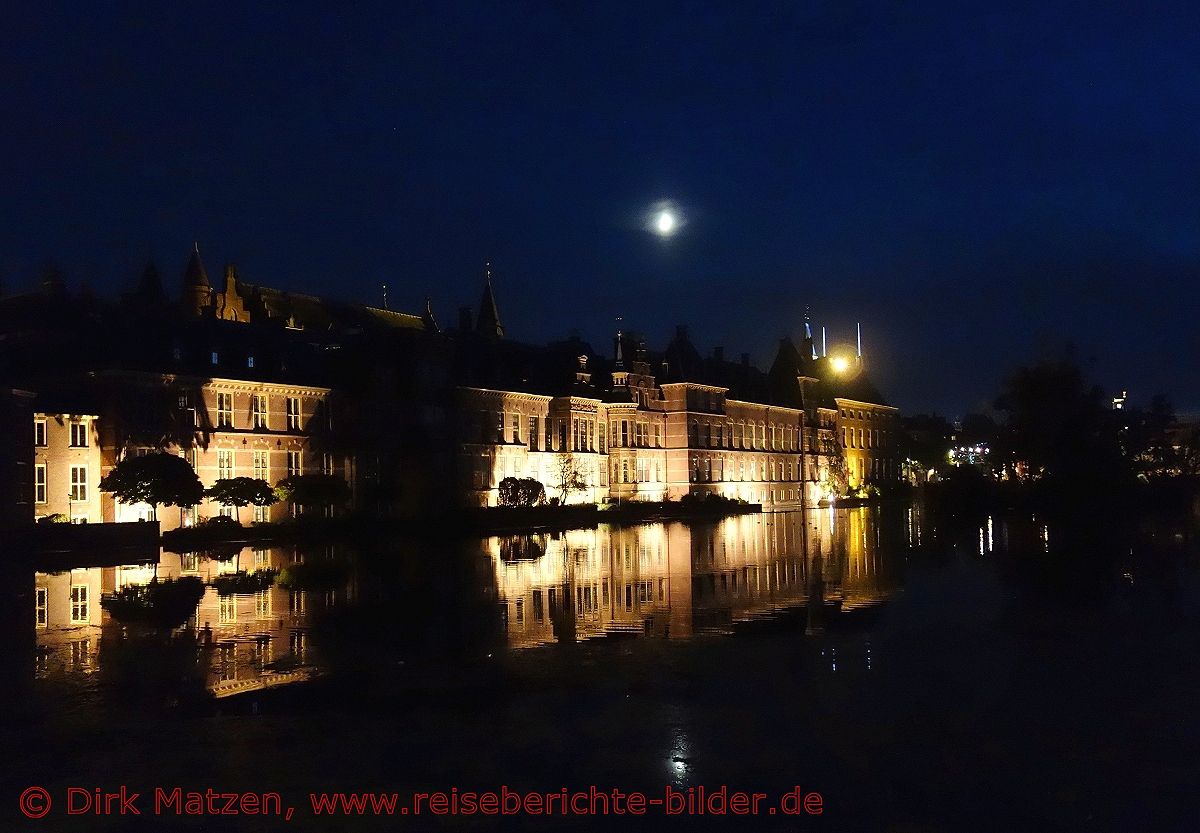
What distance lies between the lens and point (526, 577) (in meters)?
28.6

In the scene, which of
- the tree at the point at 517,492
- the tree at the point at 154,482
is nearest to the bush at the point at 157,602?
the tree at the point at 154,482

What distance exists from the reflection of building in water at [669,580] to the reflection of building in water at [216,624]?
376 centimetres

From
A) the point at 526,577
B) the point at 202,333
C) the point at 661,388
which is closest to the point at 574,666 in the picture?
the point at 526,577

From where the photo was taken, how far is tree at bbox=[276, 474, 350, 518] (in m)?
52.6

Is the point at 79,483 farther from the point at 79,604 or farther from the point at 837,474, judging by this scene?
the point at 837,474

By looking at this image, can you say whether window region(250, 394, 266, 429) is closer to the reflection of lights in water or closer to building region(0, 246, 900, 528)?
building region(0, 246, 900, 528)

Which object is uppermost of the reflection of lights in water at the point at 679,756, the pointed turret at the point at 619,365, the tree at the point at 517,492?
the pointed turret at the point at 619,365

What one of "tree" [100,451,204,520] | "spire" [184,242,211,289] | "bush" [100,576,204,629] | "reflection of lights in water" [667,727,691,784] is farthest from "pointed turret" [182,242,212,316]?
"reflection of lights in water" [667,727,691,784]

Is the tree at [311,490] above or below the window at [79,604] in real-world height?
above

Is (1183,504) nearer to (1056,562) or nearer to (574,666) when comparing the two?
(1056,562)

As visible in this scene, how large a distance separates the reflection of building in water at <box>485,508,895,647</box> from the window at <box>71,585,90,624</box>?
8.04m

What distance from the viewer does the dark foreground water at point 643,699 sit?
31.4 ft

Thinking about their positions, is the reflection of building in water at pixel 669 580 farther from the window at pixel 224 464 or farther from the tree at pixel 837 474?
the tree at pixel 837 474

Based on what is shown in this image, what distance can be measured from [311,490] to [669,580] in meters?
29.4
